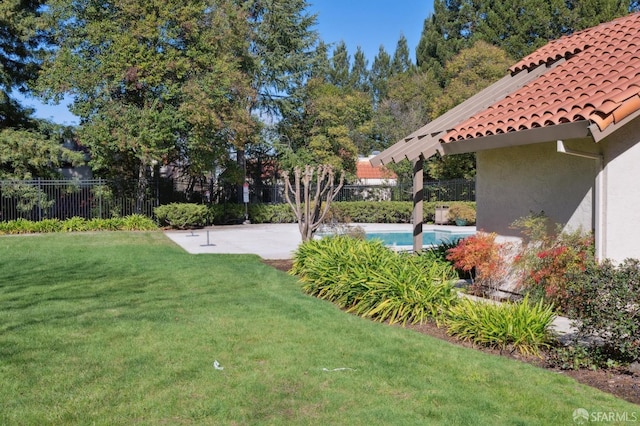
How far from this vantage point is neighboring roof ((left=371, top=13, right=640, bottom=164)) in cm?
601

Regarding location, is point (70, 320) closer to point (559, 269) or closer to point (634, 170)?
point (559, 269)

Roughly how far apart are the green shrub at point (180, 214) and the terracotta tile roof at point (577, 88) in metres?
16.8

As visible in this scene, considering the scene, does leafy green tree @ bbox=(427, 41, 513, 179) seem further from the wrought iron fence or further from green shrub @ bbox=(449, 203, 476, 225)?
the wrought iron fence

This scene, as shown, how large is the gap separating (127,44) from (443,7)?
85.8ft

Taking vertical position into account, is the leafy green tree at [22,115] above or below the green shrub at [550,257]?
above

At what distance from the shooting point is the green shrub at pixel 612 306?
4633 millimetres

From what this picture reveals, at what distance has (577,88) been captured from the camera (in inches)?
282

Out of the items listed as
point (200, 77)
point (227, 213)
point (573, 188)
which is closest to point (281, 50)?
point (200, 77)

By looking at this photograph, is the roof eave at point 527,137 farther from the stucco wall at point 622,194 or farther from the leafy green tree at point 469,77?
the leafy green tree at point 469,77

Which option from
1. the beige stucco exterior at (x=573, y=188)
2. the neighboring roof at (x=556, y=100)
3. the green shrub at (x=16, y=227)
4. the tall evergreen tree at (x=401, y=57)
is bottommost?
the green shrub at (x=16, y=227)

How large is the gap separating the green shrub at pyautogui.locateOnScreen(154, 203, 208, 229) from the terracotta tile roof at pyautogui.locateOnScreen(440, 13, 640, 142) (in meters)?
16.8

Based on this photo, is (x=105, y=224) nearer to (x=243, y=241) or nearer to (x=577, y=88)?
(x=243, y=241)

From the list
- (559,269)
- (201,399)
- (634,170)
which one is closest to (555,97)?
(634,170)

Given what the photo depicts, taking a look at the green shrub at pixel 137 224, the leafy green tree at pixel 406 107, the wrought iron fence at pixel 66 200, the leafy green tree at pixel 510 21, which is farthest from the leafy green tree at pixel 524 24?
the green shrub at pixel 137 224
